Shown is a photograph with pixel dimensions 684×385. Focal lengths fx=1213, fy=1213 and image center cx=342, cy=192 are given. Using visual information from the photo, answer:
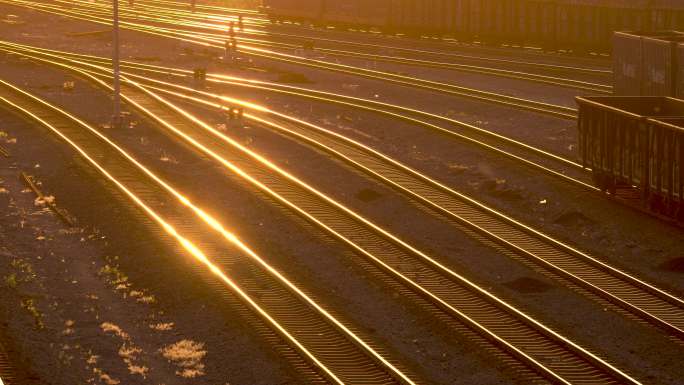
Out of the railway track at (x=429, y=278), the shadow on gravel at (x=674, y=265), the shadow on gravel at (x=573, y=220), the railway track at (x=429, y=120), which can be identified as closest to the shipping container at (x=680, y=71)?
the railway track at (x=429, y=120)

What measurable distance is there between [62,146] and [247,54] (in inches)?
854

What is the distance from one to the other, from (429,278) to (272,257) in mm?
3187

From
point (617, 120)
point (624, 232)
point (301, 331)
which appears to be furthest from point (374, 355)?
point (617, 120)

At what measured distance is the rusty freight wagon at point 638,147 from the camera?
23.1 m

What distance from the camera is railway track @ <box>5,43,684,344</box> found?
19297mm

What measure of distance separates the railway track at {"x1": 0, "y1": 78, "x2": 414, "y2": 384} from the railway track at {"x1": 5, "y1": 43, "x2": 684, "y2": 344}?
4.43 meters

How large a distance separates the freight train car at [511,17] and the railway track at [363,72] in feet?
27.0

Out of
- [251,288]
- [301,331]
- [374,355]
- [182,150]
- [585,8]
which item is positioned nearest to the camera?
[374,355]

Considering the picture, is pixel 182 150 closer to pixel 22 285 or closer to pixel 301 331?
pixel 22 285

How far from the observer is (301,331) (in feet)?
59.5

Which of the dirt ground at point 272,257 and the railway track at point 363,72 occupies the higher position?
the railway track at point 363,72

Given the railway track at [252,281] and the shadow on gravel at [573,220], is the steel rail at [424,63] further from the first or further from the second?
the railway track at [252,281]

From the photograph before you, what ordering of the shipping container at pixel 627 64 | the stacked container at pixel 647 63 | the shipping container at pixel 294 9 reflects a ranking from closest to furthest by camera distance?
1. the stacked container at pixel 647 63
2. the shipping container at pixel 627 64
3. the shipping container at pixel 294 9

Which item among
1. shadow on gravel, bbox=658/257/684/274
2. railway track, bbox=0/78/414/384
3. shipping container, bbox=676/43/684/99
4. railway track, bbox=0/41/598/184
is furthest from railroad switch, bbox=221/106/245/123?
shadow on gravel, bbox=658/257/684/274
